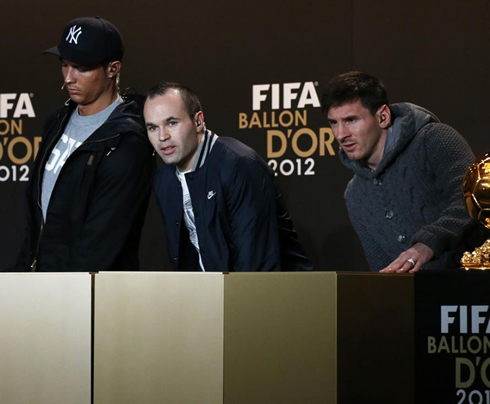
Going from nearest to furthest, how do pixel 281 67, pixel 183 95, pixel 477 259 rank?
1. pixel 477 259
2. pixel 183 95
3. pixel 281 67

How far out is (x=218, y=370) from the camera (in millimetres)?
1530

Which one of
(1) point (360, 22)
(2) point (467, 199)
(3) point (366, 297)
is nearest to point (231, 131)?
(1) point (360, 22)

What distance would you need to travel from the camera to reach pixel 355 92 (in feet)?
9.41

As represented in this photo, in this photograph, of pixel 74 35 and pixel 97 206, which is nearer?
pixel 97 206

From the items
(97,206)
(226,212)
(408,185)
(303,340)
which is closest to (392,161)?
(408,185)

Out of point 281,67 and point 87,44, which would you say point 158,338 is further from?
point 281,67

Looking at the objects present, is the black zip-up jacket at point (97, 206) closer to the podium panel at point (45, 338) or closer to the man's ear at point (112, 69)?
the man's ear at point (112, 69)

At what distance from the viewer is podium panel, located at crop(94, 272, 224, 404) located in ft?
5.03

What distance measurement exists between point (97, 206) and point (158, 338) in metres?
1.39

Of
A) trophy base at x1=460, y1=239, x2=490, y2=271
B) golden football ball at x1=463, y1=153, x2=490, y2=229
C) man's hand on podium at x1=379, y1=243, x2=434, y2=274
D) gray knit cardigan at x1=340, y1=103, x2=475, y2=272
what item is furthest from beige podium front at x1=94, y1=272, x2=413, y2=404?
gray knit cardigan at x1=340, y1=103, x2=475, y2=272

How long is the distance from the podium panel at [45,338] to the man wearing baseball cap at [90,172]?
1.21 meters

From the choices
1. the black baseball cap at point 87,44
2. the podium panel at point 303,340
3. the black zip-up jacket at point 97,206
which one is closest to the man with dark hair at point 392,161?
the black zip-up jacket at point 97,206

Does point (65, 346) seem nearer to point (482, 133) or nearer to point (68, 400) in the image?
point (68, 400)

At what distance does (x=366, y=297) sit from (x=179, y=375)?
0.35 meters
